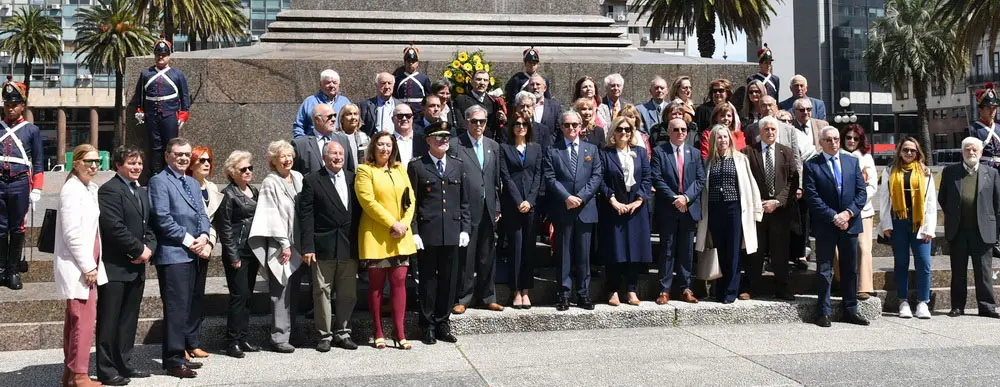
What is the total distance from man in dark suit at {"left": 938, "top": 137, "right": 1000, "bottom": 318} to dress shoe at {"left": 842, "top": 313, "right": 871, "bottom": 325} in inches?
47.6

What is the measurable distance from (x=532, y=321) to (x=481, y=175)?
1388 millimetres

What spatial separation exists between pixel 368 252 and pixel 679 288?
3.26 meters

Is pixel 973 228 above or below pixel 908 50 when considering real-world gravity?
below

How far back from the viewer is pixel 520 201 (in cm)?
802

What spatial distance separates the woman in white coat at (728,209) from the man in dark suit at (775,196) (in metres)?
0.23

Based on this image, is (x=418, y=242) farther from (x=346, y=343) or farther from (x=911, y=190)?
(x=911, y=190)

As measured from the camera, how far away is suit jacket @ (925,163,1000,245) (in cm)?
874

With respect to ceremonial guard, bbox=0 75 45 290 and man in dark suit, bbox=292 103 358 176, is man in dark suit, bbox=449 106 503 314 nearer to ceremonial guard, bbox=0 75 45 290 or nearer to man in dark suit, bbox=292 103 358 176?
man in dark suit, bbox=292 103 358 176

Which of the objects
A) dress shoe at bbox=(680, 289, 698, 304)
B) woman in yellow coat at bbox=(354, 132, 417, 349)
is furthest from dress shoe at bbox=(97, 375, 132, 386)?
dress shoe at bbox=(680, 289, 698, 304)

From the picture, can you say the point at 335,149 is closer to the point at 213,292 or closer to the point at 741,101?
the point at 213,292

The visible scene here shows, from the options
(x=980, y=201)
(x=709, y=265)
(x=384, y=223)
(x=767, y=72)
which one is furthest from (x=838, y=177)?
(x=384, y=223)

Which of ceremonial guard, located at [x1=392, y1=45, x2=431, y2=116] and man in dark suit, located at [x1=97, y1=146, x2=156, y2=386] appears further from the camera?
ceremonial guard, located at [x1=392, y1=45, x2=431, y2=116]

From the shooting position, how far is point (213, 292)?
25.7 ft

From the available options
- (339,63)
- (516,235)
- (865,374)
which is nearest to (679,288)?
(516,235)
